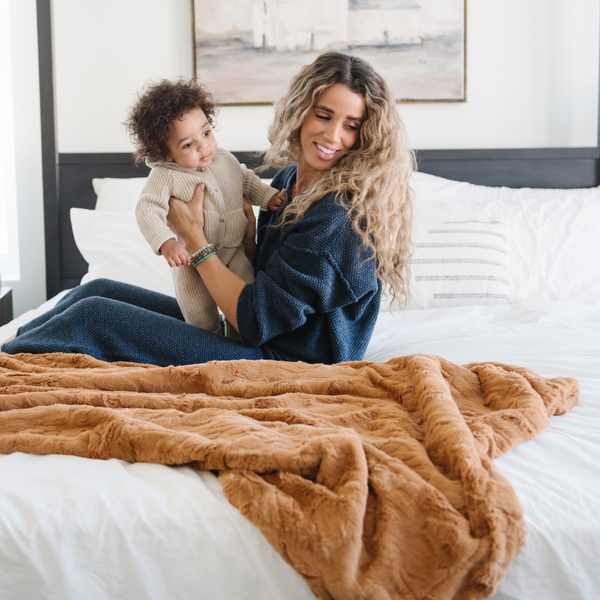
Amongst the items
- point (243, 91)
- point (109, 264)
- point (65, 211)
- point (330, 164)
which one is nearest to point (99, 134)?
point (65, 211)

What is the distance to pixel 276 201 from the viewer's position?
5.05ft

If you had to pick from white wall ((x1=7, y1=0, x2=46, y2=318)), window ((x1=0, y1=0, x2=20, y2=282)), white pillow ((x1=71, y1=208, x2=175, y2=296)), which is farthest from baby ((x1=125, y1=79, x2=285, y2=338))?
window ((x1=0, y1=0, x2=20, y2=282))

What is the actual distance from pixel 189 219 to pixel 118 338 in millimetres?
337

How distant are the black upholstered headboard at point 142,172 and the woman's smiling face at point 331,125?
1.01 meters

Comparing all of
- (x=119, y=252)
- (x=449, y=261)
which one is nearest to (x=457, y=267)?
(x=449, y=261)

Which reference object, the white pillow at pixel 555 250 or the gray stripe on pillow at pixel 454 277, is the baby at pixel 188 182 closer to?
the gray stripe on pillow at pixel 454 277

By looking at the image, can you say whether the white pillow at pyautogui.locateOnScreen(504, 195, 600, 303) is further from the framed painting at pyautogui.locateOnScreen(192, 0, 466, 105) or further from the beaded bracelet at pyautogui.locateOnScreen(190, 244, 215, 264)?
the beaded bracelet at pyautogui.locateOnScreen(190, 244, 215, 264)

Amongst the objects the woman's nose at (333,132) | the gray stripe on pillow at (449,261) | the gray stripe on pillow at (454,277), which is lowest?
the gray stripe on pillow at (454,277)

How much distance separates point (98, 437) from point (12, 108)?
2.21 metres

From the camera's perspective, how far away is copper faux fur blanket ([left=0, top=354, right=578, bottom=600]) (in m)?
0.67

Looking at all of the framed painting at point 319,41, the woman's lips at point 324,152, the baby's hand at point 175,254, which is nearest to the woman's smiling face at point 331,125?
the woman's lips at point 324,152

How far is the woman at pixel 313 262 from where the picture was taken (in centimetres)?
125

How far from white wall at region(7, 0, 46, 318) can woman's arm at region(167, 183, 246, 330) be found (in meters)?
1.42

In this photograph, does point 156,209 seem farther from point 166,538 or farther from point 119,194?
point 119,194
